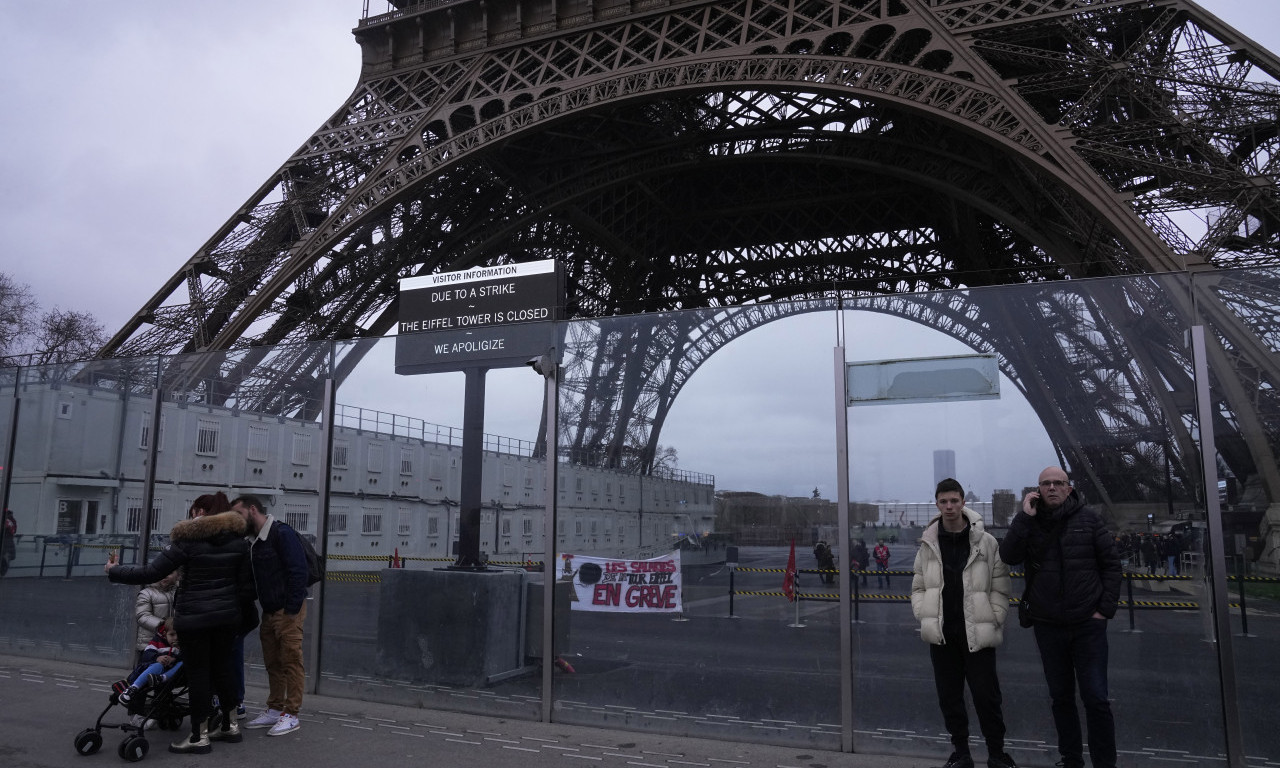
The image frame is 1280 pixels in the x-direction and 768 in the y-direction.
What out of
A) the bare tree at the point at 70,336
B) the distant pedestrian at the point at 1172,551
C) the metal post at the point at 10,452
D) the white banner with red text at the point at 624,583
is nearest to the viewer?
the distant pedestrian at the point at 1172,551

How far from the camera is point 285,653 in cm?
603

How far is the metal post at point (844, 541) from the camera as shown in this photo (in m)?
5.66

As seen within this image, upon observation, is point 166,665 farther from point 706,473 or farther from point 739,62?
point 739,62

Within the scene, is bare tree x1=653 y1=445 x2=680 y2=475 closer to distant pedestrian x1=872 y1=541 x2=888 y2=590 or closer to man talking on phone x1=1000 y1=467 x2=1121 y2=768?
distant pedestrian x1=872 y1=541 x2=888 y2=590

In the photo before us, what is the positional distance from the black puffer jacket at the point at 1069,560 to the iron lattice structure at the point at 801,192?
79 centimetres

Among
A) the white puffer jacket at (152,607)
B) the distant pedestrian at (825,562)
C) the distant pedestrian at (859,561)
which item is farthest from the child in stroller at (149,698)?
the distant pedestrian at (859,561)

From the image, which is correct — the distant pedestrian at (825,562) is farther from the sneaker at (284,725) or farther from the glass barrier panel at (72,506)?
the glass barrier panel at (72,506)

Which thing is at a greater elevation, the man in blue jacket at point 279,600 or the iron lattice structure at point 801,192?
the iron lattice structure at point 801,192

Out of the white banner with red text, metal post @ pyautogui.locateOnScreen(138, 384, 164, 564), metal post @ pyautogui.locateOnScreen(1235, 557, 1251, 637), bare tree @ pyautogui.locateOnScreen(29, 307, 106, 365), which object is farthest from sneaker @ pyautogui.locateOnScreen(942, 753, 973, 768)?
bare tree @ pyautogui.locateOnScreen(29, 307, 106, 365)

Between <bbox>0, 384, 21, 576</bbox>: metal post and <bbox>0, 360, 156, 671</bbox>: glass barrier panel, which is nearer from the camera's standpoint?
<bbox>0, 360, 156, 671</bbox>: glass barrier panel

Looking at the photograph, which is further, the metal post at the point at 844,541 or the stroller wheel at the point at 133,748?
the metal post at the point at 844,541

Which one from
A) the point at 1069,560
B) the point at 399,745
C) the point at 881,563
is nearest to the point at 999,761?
the point at 1069,560

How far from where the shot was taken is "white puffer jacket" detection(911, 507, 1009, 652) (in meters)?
4.73

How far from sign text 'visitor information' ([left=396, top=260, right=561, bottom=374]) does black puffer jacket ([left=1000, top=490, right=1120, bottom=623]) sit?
3.80 metres
